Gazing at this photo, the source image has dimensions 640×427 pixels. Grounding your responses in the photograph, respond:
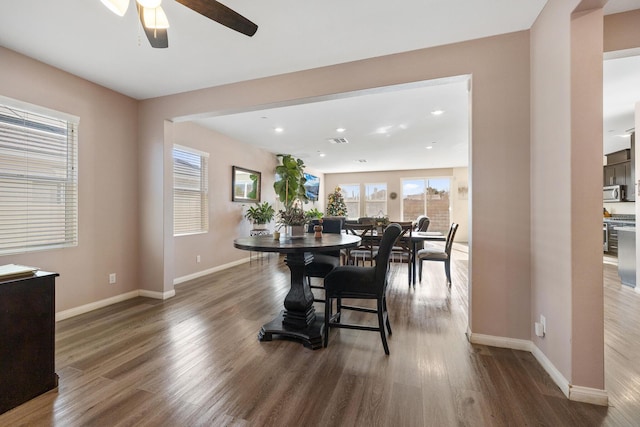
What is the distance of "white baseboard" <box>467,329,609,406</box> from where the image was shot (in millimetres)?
1524

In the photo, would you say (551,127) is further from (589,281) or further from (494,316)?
(494,316)

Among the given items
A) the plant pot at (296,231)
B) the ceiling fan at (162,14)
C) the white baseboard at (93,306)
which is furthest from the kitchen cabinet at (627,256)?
the white baseboard at (93,306)

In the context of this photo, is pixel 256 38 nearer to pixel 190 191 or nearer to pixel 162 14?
pixel 162 14

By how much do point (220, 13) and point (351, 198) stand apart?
9048mm

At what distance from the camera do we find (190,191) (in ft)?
14.5

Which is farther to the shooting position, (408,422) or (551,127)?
(551,127)

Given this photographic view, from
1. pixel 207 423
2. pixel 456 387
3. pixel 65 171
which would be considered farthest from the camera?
pixel 65 171

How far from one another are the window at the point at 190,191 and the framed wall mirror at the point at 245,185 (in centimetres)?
68

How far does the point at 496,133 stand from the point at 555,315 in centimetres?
141

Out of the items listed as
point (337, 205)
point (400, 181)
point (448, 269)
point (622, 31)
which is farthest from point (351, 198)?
point (622, 31)

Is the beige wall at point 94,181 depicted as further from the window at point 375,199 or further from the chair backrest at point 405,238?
the window at point 375,199

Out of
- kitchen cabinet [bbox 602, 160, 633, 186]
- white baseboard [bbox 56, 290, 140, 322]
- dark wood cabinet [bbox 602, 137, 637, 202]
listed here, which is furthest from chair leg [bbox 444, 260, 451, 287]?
kitchen cabinet [bbox 602, 160, 633, 186]

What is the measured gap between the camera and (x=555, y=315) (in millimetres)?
1729

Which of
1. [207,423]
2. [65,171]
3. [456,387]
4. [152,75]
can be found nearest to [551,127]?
[456,387]
